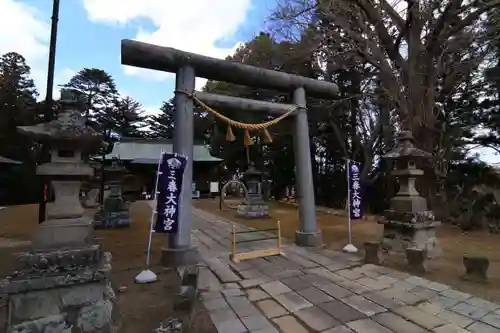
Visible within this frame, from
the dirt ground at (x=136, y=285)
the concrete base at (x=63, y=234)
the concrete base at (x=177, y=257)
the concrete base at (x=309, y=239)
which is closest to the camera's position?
the concrete base at (x=63, y=234)

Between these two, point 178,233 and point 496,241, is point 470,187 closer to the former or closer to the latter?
point 496,241

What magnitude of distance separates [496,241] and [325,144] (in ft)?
42.7

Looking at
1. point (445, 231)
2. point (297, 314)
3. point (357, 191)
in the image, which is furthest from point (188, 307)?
point (445, 231)

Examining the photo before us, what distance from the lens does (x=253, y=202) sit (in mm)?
14078

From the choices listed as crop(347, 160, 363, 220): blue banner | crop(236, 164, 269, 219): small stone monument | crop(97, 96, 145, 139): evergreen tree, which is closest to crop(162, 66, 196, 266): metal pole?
crop(347, 160, 363, 220): blue banner

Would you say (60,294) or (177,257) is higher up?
(60,294)

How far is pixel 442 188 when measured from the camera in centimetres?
1302

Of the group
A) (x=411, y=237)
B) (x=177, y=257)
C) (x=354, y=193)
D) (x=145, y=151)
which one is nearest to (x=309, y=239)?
(x=354, y=193)

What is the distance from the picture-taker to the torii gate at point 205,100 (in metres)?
5.66

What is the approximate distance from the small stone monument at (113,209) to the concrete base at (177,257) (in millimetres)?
5997

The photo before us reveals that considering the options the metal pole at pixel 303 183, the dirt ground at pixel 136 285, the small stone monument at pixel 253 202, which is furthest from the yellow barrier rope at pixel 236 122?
the small stone monument at pixel 253 202

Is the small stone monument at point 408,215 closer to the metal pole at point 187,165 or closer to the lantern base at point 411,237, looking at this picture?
the lantern base at point 411,237

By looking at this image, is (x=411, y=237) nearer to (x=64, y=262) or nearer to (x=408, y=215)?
(x=408, y=215)

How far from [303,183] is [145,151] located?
2264 centimetres
